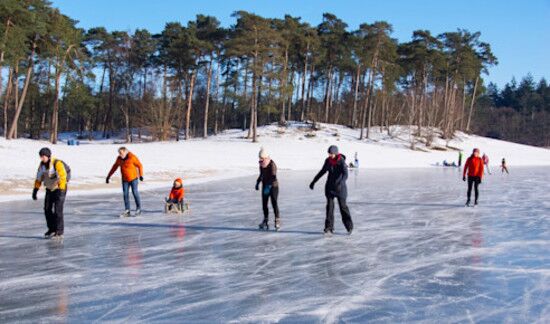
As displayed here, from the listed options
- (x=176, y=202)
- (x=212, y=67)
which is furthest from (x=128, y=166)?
(x=212, y=67)

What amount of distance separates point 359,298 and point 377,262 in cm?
180

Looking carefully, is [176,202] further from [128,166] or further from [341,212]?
[341,212]

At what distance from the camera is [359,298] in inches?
204

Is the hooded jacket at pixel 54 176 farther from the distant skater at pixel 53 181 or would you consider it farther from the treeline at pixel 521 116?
the treeline at pixel 521 116

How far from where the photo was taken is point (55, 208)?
8172 mm

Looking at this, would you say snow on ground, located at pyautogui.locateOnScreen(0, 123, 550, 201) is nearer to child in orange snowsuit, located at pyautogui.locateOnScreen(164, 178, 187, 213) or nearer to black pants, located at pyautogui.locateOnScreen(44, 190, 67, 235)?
child in orange snowsuit, located at pyautogui.locateOnScreen(164, 178, 187, 213)

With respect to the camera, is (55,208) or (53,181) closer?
(53,181)

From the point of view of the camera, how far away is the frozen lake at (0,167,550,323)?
475 centimetres

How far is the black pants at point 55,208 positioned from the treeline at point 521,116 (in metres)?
85.9

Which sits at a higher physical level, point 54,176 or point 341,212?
point 54,176

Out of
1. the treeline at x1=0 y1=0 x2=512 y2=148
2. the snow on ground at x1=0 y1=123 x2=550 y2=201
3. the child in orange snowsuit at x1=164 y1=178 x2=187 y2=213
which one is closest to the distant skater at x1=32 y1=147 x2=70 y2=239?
the child in orange snowsuit at x1=164 y1=178 x2=187 y2=213

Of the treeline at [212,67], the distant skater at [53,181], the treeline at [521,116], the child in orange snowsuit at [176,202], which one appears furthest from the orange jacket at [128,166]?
the treeline at [521,116]

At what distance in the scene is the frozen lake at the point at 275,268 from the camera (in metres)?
4.75

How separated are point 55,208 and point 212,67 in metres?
43.9
